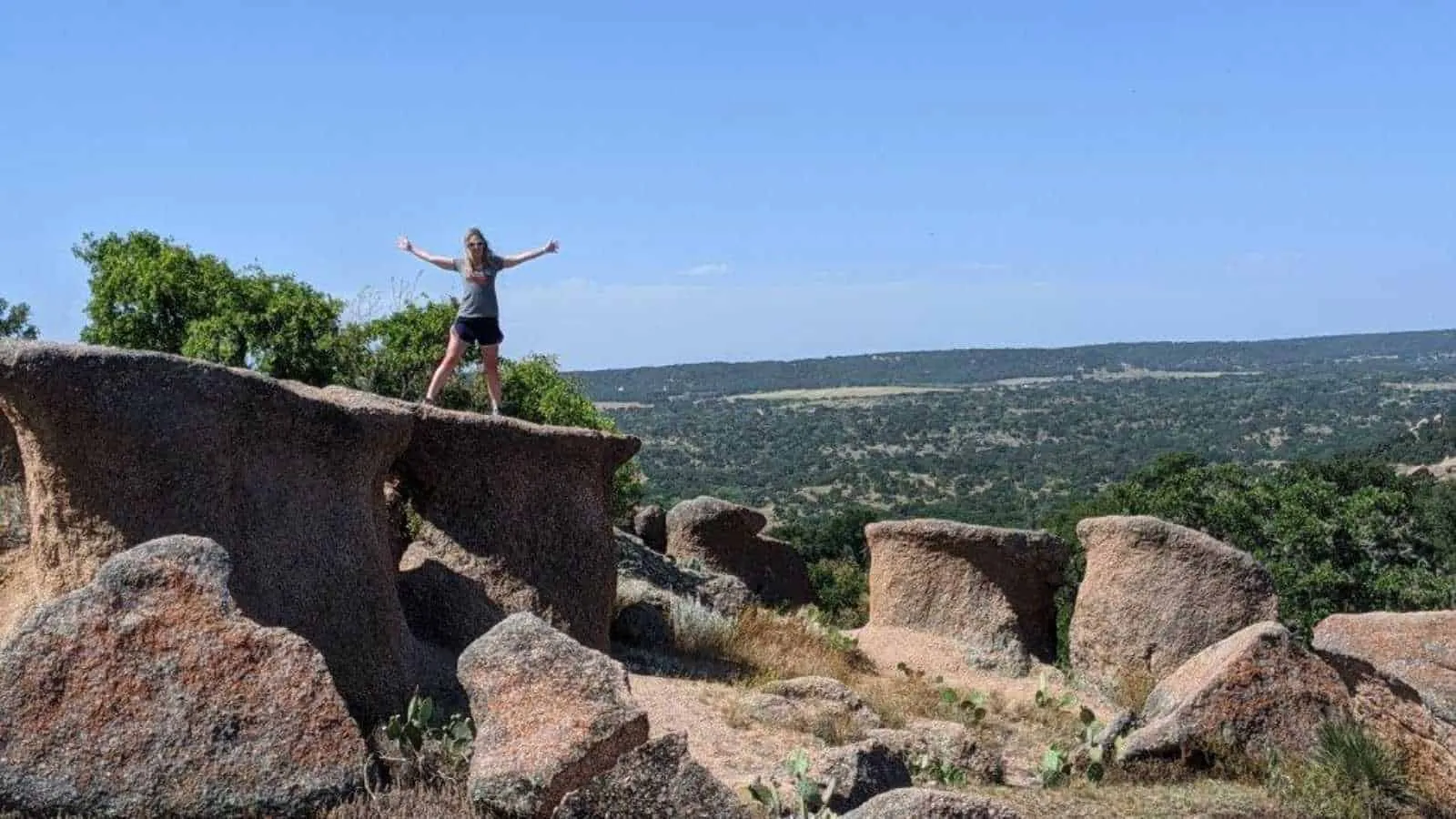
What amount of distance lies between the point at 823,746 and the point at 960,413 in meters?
125

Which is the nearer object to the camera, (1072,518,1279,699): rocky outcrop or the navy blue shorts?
the navy blue shorts

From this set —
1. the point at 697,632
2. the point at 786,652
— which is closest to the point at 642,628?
the point at 697,632

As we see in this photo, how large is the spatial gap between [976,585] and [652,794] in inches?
390

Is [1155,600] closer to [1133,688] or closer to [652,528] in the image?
[1133,688]

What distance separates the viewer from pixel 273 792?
6.39m

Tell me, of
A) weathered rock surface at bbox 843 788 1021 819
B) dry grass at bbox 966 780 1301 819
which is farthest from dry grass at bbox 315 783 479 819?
dry grass at bbox 966 780 1301 819

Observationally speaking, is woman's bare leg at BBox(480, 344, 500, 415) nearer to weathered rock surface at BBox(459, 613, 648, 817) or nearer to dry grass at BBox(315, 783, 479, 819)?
weathered rock surface at BBox(459, 613, 648, 817)

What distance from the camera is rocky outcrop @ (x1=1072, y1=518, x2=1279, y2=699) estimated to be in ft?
44.9

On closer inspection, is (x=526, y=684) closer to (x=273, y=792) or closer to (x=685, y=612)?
(x=273, y=792)

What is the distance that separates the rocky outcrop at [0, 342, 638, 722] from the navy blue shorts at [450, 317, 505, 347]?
4.08ft

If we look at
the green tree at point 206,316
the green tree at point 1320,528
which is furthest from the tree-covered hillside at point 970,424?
the green tree at point 206,316

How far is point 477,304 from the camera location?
1095 centimetres

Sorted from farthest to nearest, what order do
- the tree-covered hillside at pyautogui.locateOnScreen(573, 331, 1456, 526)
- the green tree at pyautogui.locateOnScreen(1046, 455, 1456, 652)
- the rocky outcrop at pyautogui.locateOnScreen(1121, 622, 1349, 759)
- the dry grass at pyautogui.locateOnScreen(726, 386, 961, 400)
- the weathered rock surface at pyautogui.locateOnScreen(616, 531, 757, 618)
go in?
1. the dry grass at pyautogui.locateOnScreen(726, 386, 961, 400)
2. the tree-covered hillside at pyautogui.locateOnScreen(573, 331, 1456, 526)
3. the green tree at pyautogui.locateOnScreen(1046, 455, 1456, 652)
4. the weathered rock surface at pyautogui.locateOnScreen(616, 531, 757, 618)
5. the rocky outcrop at pyautogui.locateOnScreen(1121, 622, 1349, 759)

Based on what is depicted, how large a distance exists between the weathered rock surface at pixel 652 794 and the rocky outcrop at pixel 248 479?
2.32 m
